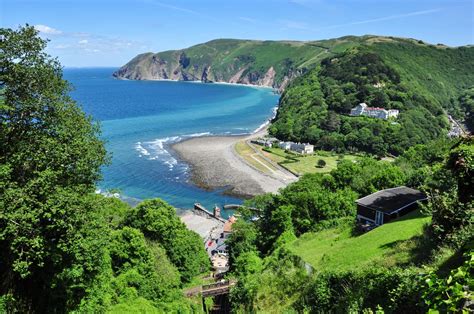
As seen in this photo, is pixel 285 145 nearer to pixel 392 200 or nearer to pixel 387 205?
pixel 392 200

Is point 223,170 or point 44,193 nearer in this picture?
point 44,193

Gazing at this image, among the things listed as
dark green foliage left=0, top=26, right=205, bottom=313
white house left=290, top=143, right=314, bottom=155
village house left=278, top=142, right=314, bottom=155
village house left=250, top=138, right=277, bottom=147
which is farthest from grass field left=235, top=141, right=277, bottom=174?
dark green foliage left=0, top=26, right=205, bottom=313

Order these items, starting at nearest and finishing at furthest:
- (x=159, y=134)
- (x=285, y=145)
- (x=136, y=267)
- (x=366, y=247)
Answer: (x=366, y=247)
(x=136, y=267)
(x=285, y=145)
(x=159, y=134)

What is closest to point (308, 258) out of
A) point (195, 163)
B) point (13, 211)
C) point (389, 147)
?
point (13, 211)

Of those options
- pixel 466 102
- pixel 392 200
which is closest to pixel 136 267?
pixel 392 200

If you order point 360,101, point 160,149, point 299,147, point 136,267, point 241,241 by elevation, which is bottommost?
point 160,149

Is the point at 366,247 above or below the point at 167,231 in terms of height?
above

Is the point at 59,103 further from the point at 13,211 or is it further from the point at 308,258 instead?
the point at 308,258
